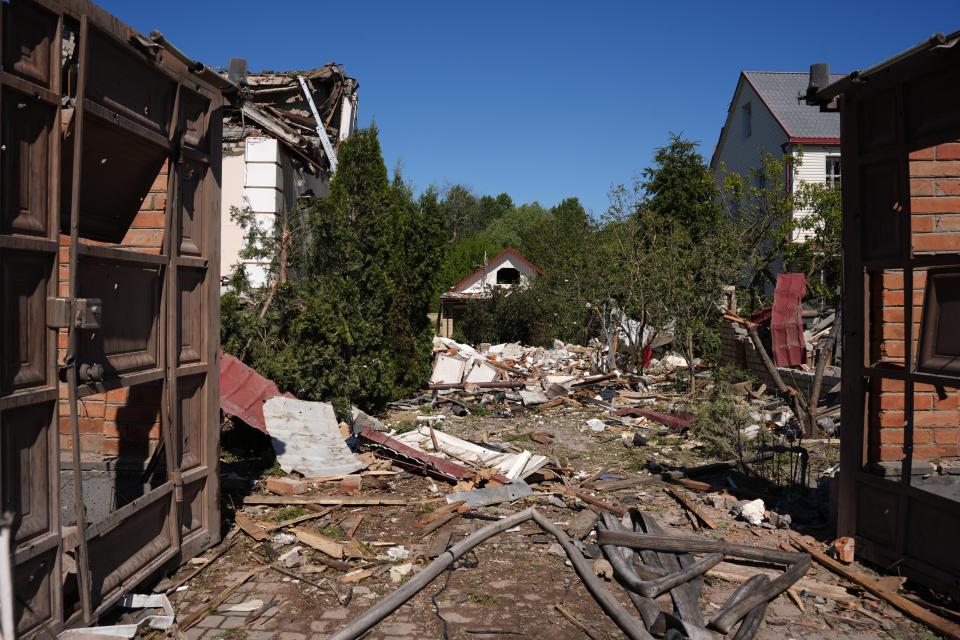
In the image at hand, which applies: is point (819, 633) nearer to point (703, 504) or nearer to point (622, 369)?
point (703, 504)

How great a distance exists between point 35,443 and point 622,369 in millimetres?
18421

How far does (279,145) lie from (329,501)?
9159 mm

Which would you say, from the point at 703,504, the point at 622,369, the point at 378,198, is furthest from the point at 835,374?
the point at 378,198

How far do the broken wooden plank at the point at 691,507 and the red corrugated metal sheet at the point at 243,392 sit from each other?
4.55m

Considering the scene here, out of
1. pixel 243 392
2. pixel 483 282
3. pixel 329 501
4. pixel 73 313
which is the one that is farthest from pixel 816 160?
pixel 73 313

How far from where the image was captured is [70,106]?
156 inches

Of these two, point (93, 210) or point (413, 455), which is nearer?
point (93, 210)

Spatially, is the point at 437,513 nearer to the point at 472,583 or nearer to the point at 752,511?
the point at 472,583

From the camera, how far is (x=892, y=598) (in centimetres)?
467

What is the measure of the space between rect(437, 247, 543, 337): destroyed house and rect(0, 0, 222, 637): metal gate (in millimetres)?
27325

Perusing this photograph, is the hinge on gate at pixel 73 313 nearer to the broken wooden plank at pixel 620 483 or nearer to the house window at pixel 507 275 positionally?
the broken wooden plank at pixel 620 483

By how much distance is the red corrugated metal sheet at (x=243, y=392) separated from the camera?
799 cm

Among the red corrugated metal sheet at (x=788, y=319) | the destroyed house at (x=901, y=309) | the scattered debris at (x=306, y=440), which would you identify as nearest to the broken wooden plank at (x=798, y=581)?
the destroyed house at (x=901, y=309)

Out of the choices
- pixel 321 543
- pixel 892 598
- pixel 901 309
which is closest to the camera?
pixel 892 598
